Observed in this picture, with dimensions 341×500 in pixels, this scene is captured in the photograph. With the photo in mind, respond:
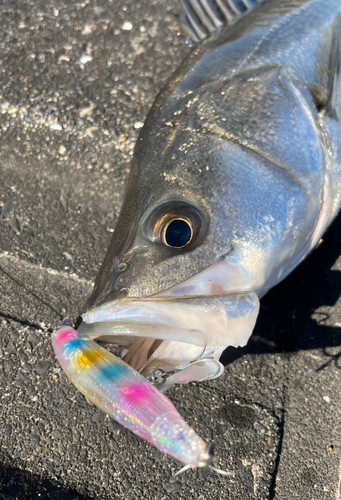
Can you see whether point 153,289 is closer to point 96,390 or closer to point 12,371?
point 96,390

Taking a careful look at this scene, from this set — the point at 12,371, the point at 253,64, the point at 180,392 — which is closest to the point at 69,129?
the point at 253,64

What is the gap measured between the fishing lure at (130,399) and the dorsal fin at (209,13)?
2.03 metres

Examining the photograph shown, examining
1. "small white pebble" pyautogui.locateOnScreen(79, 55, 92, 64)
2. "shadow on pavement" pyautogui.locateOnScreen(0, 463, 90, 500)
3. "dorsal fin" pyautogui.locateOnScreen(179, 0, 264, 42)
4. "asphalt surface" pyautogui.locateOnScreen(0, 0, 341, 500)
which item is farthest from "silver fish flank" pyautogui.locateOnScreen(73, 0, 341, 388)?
"small white pebble" pyautogui.locateOnScreen(79, 55, 92, 64)

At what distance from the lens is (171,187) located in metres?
1.70

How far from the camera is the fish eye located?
1602mm

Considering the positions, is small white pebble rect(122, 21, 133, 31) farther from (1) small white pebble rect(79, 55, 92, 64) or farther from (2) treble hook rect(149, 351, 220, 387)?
(2) treble hook rect(149, 351, 220, 387)

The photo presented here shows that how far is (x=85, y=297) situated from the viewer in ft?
7.88

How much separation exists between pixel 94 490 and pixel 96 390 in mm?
900

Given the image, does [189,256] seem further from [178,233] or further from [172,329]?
[172,329]

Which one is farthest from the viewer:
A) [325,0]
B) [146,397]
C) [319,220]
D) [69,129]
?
[69,129]

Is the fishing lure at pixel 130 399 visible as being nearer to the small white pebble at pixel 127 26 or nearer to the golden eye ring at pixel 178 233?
the golden eye ring at pixel 178 233

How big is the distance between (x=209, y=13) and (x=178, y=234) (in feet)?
5.72

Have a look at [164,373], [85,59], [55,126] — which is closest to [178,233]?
[164,373]

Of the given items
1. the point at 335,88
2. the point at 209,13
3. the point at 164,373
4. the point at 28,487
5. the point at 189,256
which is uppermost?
the point at 209,13
